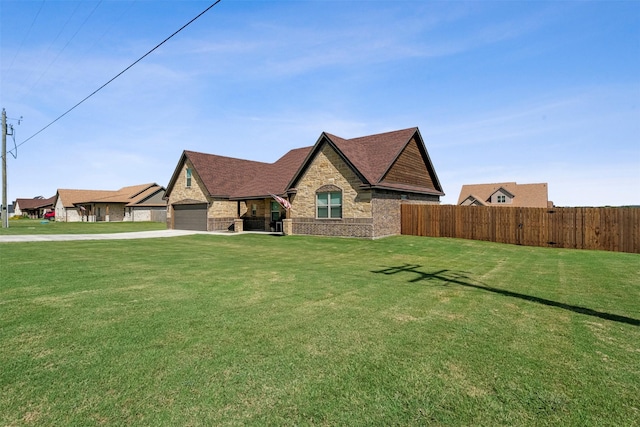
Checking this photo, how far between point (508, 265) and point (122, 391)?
12644 millimetres

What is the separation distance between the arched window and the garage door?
1235 cm

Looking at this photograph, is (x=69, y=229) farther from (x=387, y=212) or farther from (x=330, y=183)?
(x=387, y=212)

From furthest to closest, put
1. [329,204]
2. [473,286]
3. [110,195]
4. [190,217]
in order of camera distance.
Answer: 1. [110,195]
2. [190,217]
3. [329,204]
4. [473,286]

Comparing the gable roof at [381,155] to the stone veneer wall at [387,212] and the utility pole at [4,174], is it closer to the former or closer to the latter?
the stone veneer wall at [387,212]

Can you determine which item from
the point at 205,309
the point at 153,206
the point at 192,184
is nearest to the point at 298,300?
the point at 205,309

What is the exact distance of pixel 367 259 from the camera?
43.1 feet

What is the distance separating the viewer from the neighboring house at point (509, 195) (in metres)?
49.5

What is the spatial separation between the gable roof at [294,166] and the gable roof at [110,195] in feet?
77.0

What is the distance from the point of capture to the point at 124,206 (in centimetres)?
5144

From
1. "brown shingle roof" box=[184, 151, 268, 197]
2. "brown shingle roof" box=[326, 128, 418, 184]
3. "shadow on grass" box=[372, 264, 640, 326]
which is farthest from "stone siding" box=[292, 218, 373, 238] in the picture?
"brown shingle roof" box=[184, 151, 268, 197]

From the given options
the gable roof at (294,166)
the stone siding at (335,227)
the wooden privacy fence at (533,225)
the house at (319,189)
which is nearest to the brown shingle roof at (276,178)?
the gable roof at (294,166)

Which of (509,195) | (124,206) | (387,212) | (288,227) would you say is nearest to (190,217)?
(288,227)

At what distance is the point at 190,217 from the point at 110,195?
3949cm

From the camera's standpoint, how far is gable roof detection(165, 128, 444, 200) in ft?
70.5
